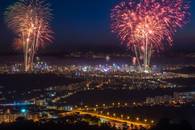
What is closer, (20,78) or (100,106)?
(100,106)

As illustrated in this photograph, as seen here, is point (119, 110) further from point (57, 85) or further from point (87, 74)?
point (87, 74)

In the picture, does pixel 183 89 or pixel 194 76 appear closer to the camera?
pixel 183 89

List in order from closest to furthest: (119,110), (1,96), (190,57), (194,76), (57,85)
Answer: (119,110)
(1,96)
(57,85)
(194,76)
(190,57)

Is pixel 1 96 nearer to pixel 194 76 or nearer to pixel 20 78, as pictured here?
pixel 20 78

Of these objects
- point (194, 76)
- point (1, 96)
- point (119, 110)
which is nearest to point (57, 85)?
point (1, 96)

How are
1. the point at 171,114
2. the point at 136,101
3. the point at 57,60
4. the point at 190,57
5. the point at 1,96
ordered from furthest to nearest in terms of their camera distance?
the point at 57,60
the point at 190,57
the point at 1,96
the point at 136,101
the point at 171,114

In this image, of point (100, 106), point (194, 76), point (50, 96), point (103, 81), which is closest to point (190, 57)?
point (194, 76)

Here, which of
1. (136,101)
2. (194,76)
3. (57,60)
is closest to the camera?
(136,101)

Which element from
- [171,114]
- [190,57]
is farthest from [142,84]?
[190,57]

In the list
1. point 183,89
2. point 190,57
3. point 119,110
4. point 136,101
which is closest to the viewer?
point 119,110
